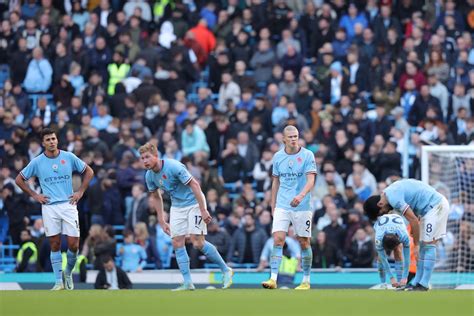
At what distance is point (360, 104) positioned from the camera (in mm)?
30656

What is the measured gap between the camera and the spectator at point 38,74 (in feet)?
112

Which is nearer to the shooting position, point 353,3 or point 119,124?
point 119,124

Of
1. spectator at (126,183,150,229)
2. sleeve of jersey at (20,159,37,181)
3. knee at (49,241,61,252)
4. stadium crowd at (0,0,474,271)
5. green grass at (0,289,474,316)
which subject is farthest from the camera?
spectator at (126,183,150,229)

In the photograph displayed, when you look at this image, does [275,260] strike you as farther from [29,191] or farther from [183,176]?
[29,191]

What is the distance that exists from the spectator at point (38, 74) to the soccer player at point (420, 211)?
15.9 meters

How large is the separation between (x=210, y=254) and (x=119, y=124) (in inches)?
427

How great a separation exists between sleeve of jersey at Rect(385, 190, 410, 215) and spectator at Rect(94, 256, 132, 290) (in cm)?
720

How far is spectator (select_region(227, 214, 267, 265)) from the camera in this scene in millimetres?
27828

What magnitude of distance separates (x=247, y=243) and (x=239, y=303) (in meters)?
10.6

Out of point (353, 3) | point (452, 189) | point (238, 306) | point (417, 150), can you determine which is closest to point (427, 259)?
point (238, 306)

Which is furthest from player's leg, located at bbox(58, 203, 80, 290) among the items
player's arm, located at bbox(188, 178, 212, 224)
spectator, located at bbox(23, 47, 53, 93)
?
spectator, located at bbox(23, 47, 53, 93)

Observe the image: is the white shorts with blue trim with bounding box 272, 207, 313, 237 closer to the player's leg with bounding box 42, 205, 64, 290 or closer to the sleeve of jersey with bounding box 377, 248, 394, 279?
the sleeve of jersey with bounding box 377, 248, 394, 279

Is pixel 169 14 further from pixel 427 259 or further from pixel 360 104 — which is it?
pixel 427 259

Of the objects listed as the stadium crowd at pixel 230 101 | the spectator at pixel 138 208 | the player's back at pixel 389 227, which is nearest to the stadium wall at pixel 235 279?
the stadium crowd at pixel 230 101
